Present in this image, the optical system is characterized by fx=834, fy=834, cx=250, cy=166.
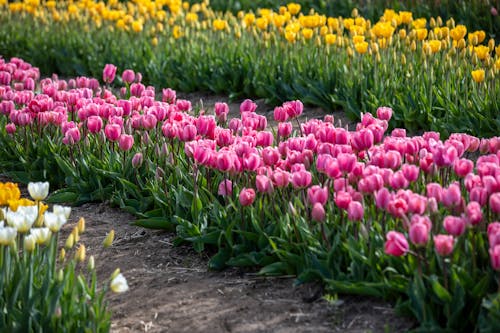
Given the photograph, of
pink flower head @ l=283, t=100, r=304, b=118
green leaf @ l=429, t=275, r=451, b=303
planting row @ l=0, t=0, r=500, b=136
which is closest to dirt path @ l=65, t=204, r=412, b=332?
green leaf @ l=429, t=275, r=451, b=303

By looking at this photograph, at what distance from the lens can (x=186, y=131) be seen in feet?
14.2

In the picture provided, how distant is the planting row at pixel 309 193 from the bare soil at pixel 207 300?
0.24 feet

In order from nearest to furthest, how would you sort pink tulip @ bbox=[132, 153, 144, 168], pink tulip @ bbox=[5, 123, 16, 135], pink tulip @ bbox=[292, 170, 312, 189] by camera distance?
pink tulip @ bbox=[292, 170, 312, 189] → pink tulip @ bbox=[132, 153, 144, 168] → pink tulip @ bbox=[5, 123, 16, 135]

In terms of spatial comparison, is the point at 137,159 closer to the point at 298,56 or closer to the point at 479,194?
the point at 479,194

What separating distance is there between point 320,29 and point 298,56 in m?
0.86

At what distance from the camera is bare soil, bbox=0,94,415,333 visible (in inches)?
131

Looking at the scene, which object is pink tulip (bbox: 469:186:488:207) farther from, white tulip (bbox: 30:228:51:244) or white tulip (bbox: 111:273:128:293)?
white tulip (bbox: 30:228:51:244)

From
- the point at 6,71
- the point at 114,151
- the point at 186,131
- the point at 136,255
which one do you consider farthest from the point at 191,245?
the point at 6,71

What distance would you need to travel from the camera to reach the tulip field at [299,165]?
3.17m

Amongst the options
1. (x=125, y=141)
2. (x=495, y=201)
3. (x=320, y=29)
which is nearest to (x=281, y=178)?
(x=495, y=201)

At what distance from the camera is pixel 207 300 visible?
143 inches

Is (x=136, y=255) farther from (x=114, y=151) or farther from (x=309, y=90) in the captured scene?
(x=309, y=90)

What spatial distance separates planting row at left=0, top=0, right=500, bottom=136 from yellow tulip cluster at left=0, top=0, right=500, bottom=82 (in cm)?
1

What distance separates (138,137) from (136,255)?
1.30 m
